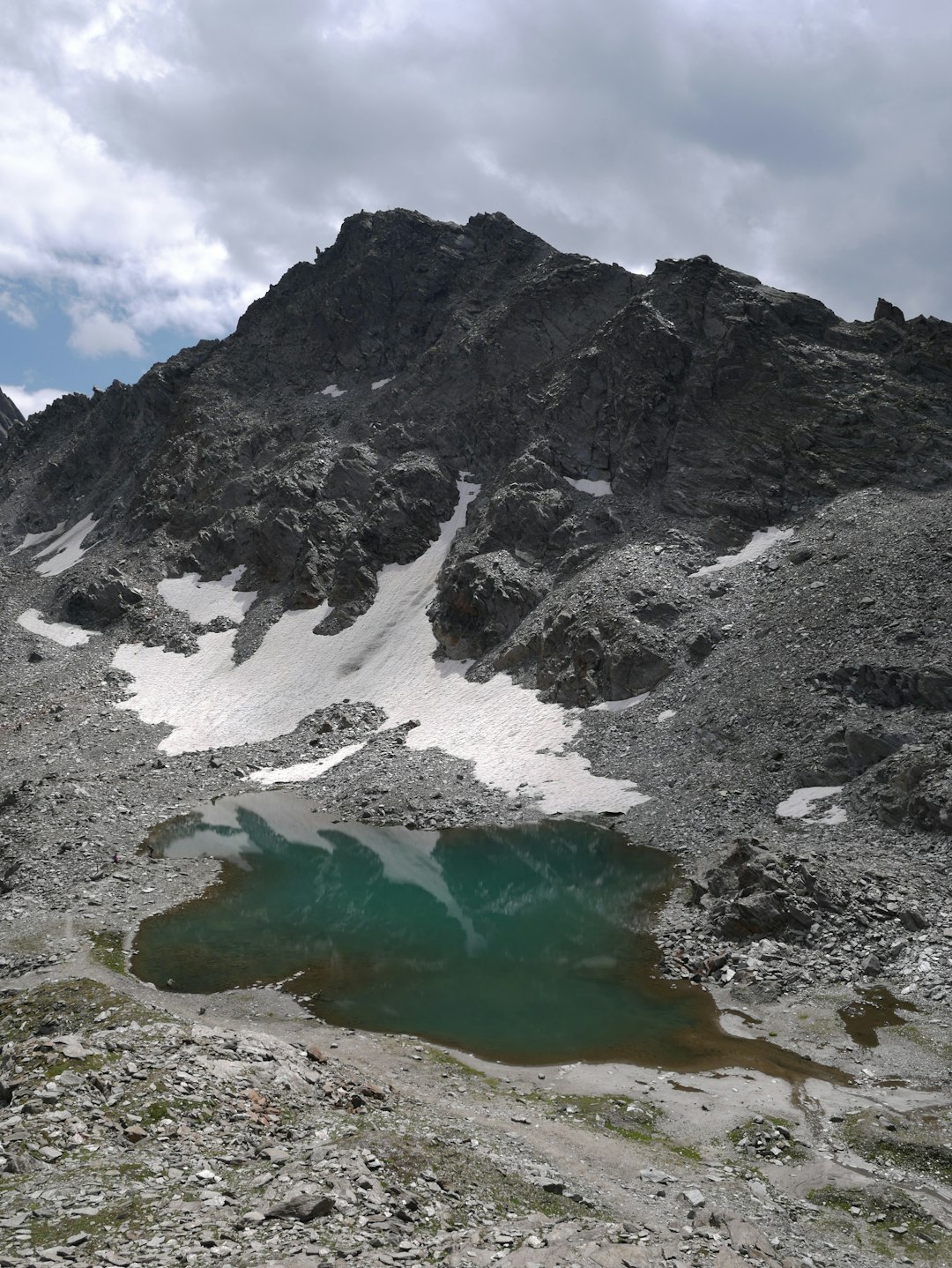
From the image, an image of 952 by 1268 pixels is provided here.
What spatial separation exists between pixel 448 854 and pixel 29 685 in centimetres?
4465

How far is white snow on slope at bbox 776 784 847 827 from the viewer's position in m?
35.5

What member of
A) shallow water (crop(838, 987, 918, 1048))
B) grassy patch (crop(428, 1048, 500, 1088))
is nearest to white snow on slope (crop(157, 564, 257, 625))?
grassy patch (crop(428, 1048, 500, 1088))

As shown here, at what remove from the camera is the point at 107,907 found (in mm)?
32719

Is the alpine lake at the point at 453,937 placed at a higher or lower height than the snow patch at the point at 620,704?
lower

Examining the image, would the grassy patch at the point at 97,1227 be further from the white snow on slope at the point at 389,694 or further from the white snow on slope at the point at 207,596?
the white snow on slope at the point at 207,596

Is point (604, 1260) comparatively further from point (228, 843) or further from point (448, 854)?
point (228, 843)

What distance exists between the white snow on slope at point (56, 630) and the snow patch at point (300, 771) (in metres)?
33.5

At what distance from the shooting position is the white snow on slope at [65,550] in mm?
92812

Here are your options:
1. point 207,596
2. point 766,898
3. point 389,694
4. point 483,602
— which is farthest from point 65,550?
point 766,898

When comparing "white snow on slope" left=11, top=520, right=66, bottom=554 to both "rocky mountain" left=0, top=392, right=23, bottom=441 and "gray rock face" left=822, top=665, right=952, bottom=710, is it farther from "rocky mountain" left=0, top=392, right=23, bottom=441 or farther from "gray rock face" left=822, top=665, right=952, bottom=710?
"gray rock face" left=822, top=665, right=952, bottom=710

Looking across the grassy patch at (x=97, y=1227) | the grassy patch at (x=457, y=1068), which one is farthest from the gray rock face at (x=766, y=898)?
the grassy patch at (x=97, y=1227)

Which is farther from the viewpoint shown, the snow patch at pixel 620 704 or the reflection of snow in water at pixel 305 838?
the snow patch at pixel 620 704

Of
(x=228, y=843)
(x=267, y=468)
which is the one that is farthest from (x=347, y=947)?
(x=267, y=468)

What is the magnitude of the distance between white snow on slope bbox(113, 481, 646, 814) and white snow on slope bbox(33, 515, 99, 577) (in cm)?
2660
